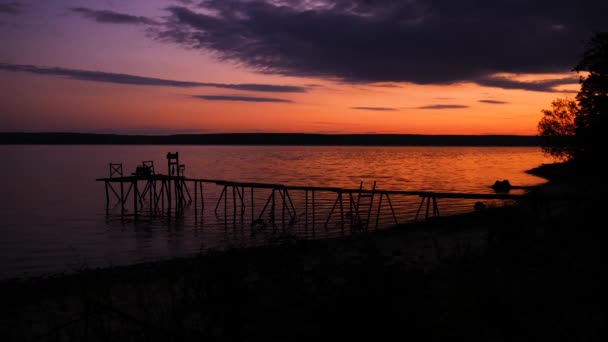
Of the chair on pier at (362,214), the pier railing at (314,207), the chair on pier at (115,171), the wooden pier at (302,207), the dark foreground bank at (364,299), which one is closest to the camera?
the dark foreground bank at (364,299)

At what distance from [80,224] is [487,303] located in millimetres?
29899

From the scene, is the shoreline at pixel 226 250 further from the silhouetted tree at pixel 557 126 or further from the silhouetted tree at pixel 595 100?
the silhouetted tree at pixel 557 126

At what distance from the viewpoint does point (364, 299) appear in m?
6.32

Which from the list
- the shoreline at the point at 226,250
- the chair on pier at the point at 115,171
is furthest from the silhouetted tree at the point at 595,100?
the chair on pier at the point at 115,171

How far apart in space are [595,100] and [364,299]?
95.2 feet

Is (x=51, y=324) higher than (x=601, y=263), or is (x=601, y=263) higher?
(x=601, y=263)

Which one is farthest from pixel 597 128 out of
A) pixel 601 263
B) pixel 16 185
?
pixel 16 185

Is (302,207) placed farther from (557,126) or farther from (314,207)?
(557,126)

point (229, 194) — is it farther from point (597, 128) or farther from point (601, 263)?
point (601, 263)

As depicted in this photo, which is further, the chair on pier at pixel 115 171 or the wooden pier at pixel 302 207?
the chair on pier at pixel 115 171

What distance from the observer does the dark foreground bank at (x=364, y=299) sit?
257 inches

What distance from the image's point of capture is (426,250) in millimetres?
15500

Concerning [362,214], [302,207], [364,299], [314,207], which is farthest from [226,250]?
[302,207]

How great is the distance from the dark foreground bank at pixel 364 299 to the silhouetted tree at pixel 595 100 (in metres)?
15.1
